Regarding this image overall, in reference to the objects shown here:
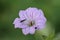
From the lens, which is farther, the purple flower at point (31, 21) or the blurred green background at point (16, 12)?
→ the blurred green background at point (16, 12)

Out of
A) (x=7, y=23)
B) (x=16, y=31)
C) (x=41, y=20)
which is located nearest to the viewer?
(x=41, y=20)

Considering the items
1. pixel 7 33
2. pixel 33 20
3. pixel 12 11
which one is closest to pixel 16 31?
pixel 7 33

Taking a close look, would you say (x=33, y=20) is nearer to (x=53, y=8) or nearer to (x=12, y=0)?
(x=53, y=8)

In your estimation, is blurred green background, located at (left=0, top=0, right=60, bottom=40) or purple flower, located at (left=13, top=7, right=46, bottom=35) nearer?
purple flower, located at (left=13, top=7, right=46, bottom=35)

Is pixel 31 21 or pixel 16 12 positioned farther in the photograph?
pixel 16 12
